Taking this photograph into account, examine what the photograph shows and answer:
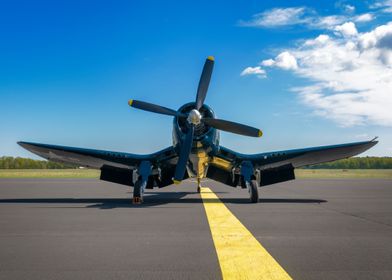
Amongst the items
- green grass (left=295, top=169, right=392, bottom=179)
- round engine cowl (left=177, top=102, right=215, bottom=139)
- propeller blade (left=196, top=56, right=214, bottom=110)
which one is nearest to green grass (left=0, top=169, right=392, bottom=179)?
green grass (left=295, top=169, right=392, bottom=179)

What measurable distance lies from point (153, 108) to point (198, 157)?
2488 mm

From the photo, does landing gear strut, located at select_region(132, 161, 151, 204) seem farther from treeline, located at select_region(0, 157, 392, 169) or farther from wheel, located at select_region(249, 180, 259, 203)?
treeline, located at select_region(0, 157, 392, 169)

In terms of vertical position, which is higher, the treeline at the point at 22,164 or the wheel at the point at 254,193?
the treeline at the point at 22,164

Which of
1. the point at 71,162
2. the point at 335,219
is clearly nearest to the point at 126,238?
the point at 335,219

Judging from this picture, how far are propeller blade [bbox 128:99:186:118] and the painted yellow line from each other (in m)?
6.65

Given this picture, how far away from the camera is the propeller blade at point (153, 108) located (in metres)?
14.8

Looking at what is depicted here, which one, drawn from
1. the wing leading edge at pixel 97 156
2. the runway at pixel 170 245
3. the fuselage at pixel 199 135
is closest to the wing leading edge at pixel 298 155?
the fuselage at pixel 199 135

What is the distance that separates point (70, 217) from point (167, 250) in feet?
16.8

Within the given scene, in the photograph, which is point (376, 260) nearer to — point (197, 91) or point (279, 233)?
point (279, 233)

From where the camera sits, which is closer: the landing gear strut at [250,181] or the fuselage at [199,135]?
the fuselage at [199,135]

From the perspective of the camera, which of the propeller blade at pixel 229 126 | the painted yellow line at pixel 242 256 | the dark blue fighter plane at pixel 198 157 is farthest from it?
the dark blue fighter plane at pixel 198 157

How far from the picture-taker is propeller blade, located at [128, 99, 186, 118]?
14.8 meters

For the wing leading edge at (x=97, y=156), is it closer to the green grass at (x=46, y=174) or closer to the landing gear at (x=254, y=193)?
the landing gear at (x=254, y=193)

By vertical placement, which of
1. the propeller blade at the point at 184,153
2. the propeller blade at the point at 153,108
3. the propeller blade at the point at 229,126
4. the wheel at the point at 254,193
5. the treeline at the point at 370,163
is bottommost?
the wheel at the point at 254,193
